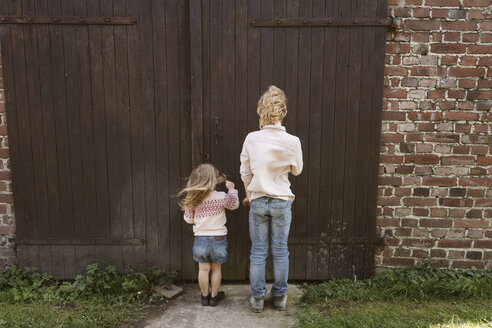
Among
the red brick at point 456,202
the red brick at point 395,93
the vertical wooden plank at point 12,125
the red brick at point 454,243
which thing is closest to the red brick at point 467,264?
the red brick at point 454,243

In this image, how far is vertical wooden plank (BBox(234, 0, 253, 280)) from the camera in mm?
3695

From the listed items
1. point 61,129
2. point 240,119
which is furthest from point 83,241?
point 240,119

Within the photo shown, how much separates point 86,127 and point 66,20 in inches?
38.0

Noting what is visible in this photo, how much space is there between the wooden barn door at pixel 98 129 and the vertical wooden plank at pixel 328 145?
1.27 m

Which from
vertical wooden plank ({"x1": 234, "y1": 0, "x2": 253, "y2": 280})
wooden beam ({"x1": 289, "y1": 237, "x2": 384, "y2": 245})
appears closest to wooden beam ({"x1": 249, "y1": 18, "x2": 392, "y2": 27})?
vertical wooden plank ({"x1": 234, "y1": 0, "x2": 253, "y2": 280})

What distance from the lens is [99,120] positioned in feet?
12.6

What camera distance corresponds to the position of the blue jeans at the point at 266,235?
333 cm

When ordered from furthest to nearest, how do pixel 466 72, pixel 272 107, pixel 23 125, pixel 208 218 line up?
pixel 23 125, pixel 466 72, pixel 208 218, pixel 272 107

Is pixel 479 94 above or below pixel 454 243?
above

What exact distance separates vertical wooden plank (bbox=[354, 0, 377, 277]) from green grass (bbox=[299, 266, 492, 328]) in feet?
1.08

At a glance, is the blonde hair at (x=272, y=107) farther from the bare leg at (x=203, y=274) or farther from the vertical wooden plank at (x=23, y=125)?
the vertical wooden plank at (x=23, y=125)

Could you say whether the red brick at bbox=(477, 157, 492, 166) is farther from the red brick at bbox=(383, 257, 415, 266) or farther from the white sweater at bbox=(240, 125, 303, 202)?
the white sweater at bbox=(240, 125, 303, 202)

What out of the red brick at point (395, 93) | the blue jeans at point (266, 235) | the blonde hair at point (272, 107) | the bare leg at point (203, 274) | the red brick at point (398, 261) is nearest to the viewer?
the blonde hair at point (272, 107)

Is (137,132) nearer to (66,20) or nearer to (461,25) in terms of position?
(66,20)
